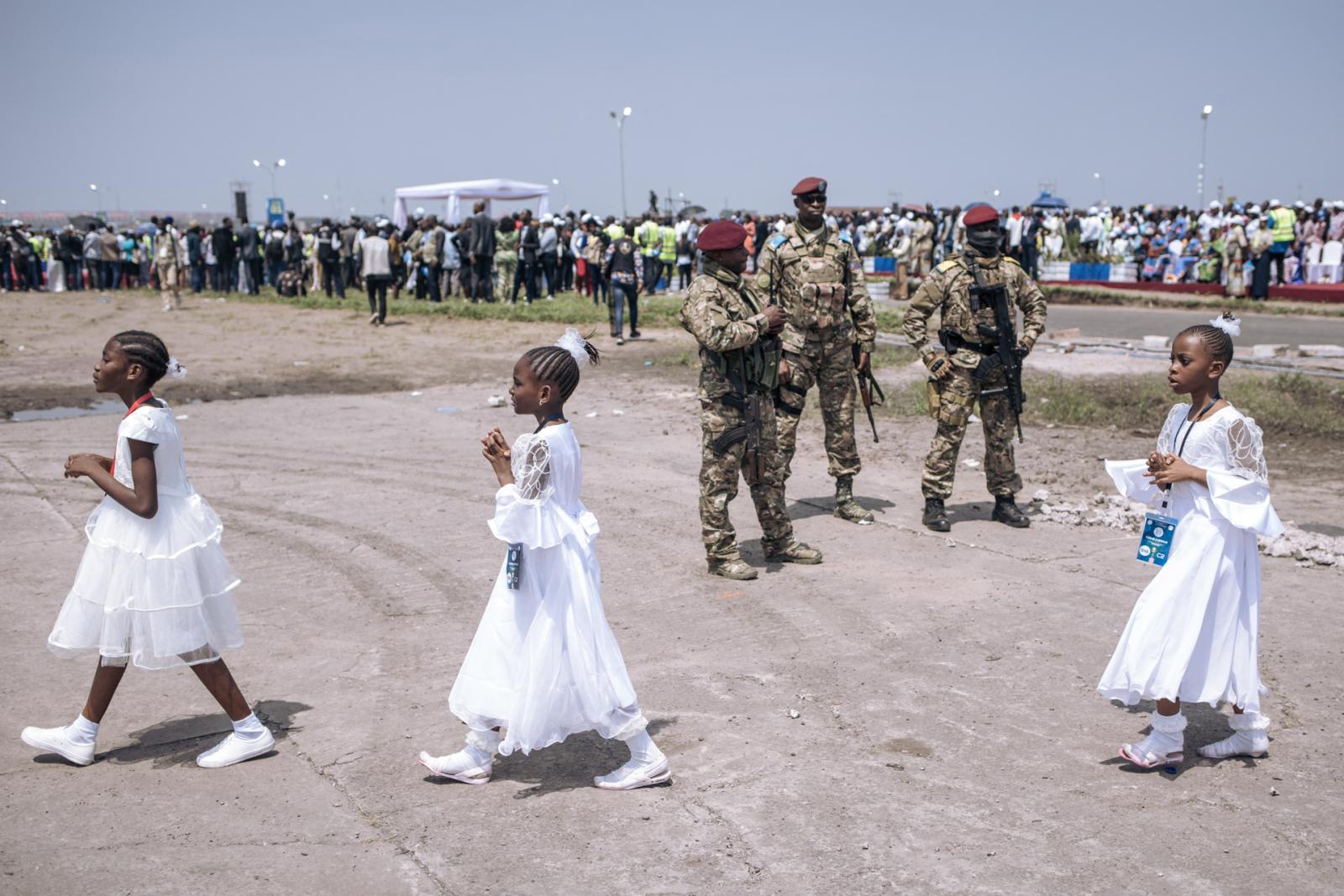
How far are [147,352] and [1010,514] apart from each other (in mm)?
5826

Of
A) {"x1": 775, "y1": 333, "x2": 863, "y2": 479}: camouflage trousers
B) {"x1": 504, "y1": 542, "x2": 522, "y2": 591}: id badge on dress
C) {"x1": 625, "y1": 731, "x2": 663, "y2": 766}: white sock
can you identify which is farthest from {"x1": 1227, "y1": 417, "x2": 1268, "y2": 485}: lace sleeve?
{"x1": 775, "y1": 333, "x2": 863, "y2": 479}: camouflage trousers

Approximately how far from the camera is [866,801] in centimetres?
436

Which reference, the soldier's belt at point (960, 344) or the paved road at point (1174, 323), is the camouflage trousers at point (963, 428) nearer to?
the soldier's belt at point (960, 344)

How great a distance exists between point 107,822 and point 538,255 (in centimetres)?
2225

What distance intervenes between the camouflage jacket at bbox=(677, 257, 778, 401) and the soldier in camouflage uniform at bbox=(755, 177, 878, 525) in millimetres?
942

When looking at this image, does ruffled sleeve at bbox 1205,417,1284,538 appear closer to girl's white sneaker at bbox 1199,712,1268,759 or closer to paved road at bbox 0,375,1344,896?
girl's white sneaker at bbox 1199,712,1268,759

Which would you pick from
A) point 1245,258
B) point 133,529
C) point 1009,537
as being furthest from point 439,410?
point 1245,258

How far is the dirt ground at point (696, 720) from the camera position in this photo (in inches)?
155

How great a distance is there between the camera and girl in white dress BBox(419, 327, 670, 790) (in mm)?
4184

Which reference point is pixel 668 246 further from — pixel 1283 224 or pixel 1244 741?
pixel 1244 741

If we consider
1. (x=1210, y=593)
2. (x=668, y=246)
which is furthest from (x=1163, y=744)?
(x=668, y=246)

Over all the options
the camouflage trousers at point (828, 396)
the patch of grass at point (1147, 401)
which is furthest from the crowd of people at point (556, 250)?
the camouflage trousers at point (828, 396)

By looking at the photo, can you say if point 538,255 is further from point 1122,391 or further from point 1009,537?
point 1009,537

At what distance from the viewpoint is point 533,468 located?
4.19m
